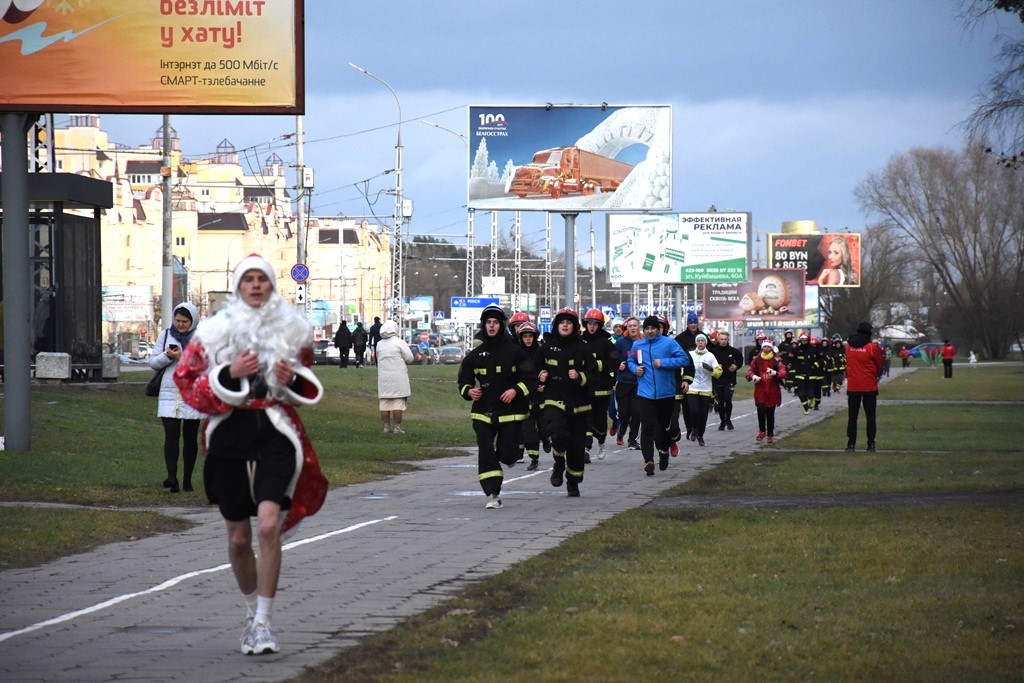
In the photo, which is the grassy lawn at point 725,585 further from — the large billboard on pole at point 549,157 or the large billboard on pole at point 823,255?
the large billboard on pole at point 823,255

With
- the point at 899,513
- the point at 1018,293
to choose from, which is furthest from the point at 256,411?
the point at 1018,293

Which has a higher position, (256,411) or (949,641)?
(256,411)

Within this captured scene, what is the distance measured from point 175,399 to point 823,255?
93.8 metres

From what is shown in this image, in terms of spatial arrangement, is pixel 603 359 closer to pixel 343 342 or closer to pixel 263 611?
pixel 263 611

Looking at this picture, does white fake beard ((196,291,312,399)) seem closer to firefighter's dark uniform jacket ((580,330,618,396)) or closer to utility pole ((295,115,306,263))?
firefighter's dark uniform jacket ((580,330,618,396))

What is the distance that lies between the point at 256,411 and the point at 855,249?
101160 millimetres

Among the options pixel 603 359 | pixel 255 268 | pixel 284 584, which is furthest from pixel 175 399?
pixel 255 268

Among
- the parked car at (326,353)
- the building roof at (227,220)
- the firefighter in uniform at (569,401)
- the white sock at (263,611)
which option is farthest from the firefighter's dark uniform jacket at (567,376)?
the building roof at (227,220)

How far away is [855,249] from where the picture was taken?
105 m

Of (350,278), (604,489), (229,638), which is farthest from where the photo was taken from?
(350,278)

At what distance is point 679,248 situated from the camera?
6234 centimetres

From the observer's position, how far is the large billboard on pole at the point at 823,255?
343 ft

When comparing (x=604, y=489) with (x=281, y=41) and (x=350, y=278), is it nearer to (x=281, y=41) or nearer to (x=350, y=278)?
(x=281, y=41)

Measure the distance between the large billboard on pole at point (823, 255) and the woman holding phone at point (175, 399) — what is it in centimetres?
9121
